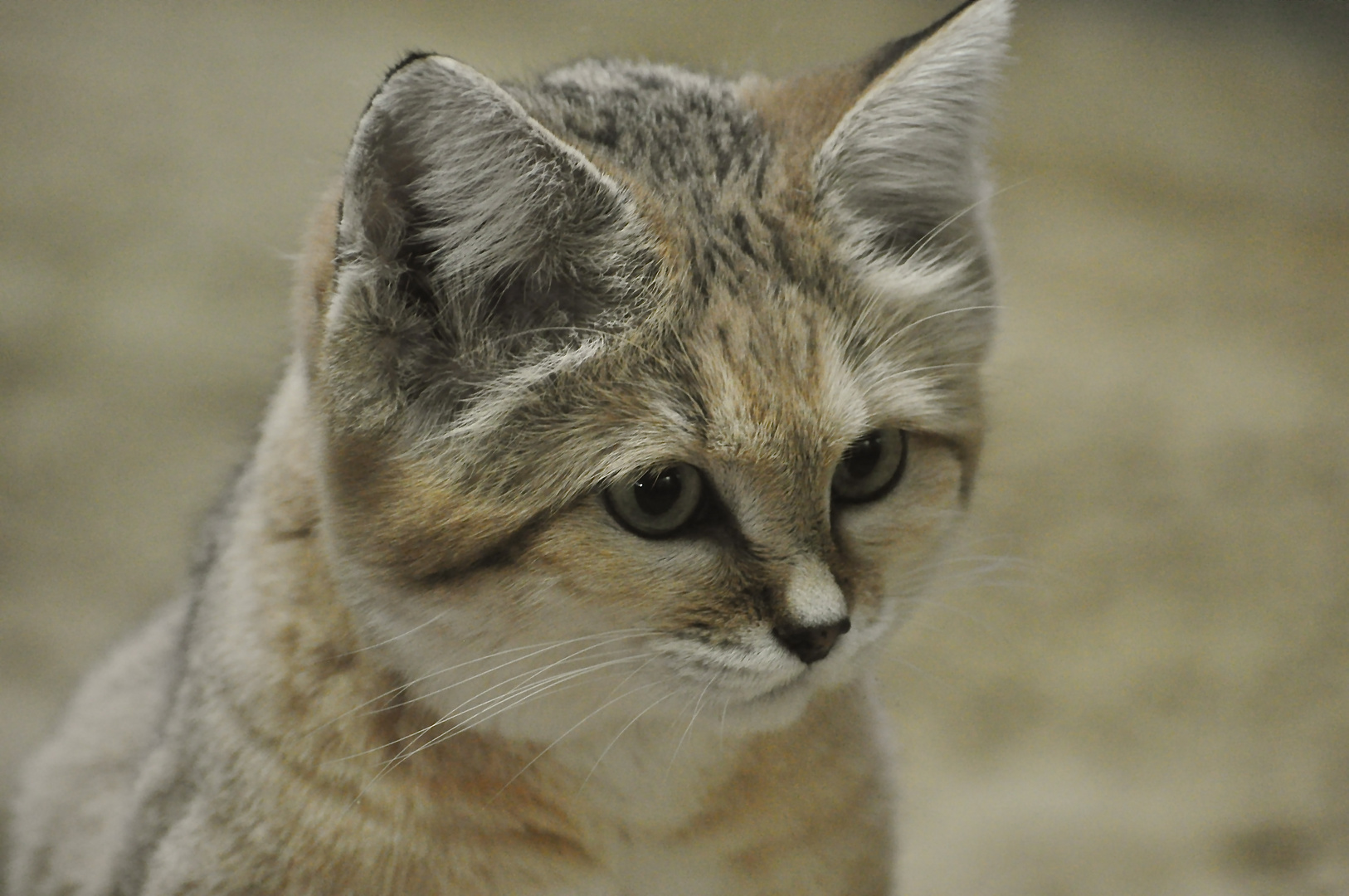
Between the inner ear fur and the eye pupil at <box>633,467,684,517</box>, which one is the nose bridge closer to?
the eye pupil at <box>633,467,684,517</box>

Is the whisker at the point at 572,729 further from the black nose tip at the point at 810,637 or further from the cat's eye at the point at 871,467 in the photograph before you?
the cat's eye at the point at 871,467

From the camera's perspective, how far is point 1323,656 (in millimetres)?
3578

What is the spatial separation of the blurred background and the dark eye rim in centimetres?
61

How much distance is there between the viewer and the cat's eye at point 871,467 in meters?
1.81

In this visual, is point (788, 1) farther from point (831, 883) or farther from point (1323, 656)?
point (831, 883)

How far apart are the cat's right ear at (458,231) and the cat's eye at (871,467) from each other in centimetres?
40

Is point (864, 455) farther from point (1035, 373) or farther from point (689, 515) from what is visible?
point (1035, 373)

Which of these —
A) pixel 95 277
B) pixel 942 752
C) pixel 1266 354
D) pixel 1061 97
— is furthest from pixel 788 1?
pixel 942 752

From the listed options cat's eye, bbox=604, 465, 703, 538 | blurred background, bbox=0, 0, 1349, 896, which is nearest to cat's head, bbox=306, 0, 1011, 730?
cat's eye, bbox=604, 465, 703, 538

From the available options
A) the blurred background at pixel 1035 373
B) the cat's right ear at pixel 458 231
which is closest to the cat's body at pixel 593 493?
the cat's right ear at pixel 458 231

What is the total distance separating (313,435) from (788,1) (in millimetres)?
5396

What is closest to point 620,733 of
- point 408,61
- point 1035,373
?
point 408,61

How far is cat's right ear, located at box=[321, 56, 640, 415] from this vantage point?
5.16 ft

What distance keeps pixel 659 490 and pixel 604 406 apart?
137 millimetres
